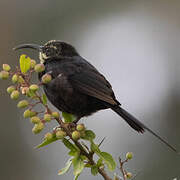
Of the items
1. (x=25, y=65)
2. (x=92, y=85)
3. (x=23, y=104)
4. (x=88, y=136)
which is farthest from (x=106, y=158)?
(x=92, y=85)

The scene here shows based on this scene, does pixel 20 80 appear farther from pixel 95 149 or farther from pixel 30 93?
pixel 95 149

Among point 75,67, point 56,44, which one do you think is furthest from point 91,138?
point 56,44

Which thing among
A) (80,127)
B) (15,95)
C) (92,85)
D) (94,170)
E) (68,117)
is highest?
(15,95)

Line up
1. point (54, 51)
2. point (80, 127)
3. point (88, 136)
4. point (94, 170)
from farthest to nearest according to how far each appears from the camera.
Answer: point (54, 51)
point (88, 136)
point (80, 127)
point (94, 170)

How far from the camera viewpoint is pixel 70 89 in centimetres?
409

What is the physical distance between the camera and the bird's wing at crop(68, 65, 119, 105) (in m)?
3.97

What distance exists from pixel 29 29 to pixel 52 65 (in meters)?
5.32

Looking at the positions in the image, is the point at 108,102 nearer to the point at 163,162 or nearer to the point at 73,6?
the point at 163,162

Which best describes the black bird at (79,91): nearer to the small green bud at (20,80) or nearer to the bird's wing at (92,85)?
the bird's wing at (92,85)

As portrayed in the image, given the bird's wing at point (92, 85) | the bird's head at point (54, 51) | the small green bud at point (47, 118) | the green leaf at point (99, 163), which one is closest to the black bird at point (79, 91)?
the bird's wing at point (92, 85)

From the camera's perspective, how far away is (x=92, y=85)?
4.11 m

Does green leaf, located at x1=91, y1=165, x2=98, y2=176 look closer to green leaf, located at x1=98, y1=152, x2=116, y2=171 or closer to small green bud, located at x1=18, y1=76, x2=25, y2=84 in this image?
green leaf, located at x1=98, y1=152, x2=116, y2=171

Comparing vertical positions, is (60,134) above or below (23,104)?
below

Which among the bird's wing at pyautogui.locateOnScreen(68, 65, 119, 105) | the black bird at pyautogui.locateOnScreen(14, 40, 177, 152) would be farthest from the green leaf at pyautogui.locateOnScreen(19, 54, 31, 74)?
the bird's wing at pyautogui.locateOnScreen(68, 65, 119, 105)
